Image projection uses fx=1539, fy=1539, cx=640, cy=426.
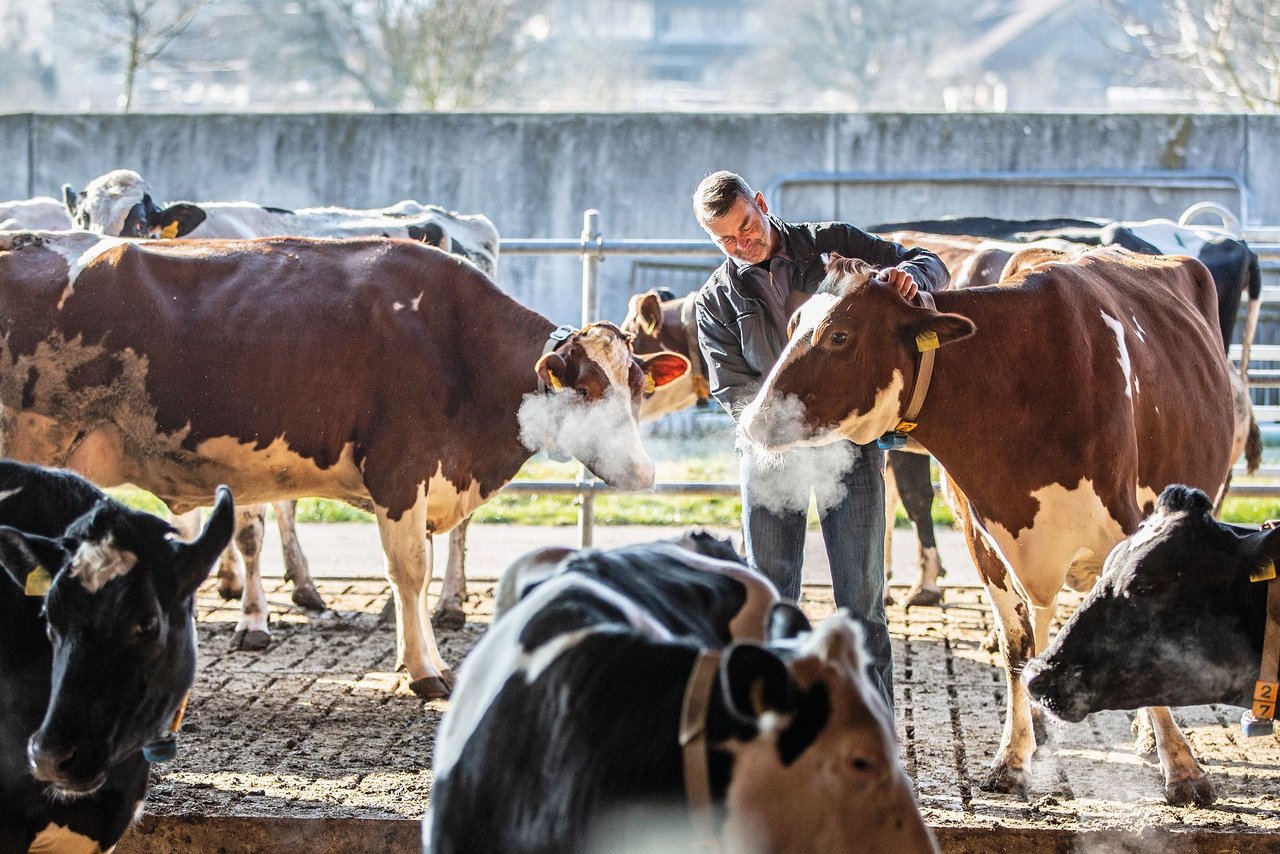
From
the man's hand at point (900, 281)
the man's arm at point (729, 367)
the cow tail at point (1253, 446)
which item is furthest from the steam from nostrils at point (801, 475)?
the cow tail at point (1253, 446)

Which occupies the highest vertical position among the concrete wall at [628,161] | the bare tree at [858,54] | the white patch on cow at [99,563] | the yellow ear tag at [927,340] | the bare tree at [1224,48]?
the bare tree at [858,54]

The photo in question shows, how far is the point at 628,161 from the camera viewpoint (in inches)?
607

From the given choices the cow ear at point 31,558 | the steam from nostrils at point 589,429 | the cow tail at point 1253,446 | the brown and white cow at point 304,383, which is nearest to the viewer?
the cow ear at point 31,558

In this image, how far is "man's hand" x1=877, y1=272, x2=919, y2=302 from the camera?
491 centimetres

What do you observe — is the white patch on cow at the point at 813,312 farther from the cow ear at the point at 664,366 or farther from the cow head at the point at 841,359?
the cow ear at the point at 664,366

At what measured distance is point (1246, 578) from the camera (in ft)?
12.7

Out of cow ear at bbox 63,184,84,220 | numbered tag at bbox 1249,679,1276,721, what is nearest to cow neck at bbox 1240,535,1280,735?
numbered tag at bbox 1249,679,1276,721

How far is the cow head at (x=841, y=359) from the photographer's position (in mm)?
4855

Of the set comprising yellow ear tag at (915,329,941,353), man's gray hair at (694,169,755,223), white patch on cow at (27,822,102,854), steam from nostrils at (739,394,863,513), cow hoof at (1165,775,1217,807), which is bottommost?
white patch on cow at (27,822,102,854)

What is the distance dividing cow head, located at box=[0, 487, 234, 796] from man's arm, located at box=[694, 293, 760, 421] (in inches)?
80.9

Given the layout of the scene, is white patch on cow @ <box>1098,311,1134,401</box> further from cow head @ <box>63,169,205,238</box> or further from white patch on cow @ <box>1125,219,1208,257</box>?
cow head @ <box>63,169,205,238</box>

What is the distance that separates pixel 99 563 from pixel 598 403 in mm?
3176

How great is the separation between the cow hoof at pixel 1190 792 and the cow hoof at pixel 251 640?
4.30 m

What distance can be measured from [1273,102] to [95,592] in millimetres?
18818
